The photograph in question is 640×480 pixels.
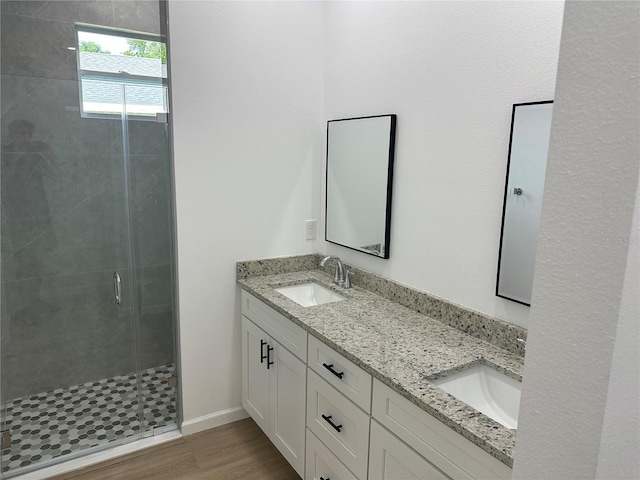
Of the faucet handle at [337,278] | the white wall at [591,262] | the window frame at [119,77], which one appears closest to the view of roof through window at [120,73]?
the window frame at [119,77]

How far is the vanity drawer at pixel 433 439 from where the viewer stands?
4.06ft

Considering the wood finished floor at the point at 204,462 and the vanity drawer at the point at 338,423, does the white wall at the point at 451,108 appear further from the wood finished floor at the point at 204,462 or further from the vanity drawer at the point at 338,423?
the wood finished floor at the point at 204,462

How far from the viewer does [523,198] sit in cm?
168

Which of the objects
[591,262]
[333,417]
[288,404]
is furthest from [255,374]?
[591,262]

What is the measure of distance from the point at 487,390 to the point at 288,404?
98 cm

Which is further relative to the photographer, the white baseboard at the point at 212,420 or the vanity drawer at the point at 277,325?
the white baseboard at the point at 212,420

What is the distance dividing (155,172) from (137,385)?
49.3 inches

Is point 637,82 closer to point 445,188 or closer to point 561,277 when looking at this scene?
point 561,277

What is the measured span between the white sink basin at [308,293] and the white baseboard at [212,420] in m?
0.81

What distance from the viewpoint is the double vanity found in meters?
1.37

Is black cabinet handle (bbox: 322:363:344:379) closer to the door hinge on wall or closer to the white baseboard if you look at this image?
the white baseboard

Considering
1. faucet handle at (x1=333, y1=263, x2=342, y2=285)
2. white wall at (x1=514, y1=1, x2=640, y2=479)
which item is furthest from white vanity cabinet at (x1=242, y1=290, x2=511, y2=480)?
white wall at (x1=514, y1=1, x2=640, y2=479)

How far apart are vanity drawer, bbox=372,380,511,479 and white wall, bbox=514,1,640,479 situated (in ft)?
2.14

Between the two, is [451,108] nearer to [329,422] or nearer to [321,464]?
[329,422]
